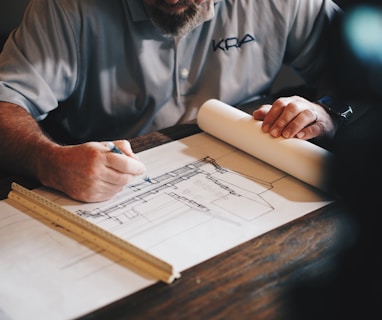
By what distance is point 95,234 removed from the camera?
918 mm

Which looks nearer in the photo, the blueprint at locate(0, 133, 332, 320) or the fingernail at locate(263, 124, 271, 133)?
the blueprint at locate(0, 133, 332, 320)

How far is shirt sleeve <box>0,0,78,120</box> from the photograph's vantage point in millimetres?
1314

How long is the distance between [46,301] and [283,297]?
1.20ft

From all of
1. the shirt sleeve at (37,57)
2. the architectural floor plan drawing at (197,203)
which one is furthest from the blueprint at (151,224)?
the shirt sleeve at (37,57)

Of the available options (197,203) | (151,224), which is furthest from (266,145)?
(151,224)

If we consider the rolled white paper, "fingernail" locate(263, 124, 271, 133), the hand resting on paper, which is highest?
the hand resting on paper

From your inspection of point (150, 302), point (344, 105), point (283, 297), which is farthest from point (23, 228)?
point (344, 105)

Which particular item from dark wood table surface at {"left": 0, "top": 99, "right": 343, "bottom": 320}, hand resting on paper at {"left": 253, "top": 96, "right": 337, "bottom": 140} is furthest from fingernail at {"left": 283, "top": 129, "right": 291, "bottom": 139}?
dark wood table surface at {"left": 0, "top": 99, "right": 343, "bottom": 320}

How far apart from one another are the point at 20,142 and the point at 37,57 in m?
0.27

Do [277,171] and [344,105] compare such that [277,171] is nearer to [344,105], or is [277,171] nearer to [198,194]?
[198,194]

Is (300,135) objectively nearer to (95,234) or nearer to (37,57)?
(95,234)

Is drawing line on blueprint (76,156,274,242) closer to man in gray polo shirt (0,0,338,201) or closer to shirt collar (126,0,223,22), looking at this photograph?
man in gray polo shirt (0,0,338,201)

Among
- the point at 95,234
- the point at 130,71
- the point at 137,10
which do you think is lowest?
the point at 95,234

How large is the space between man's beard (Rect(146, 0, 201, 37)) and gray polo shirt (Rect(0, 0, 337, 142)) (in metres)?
0.05
